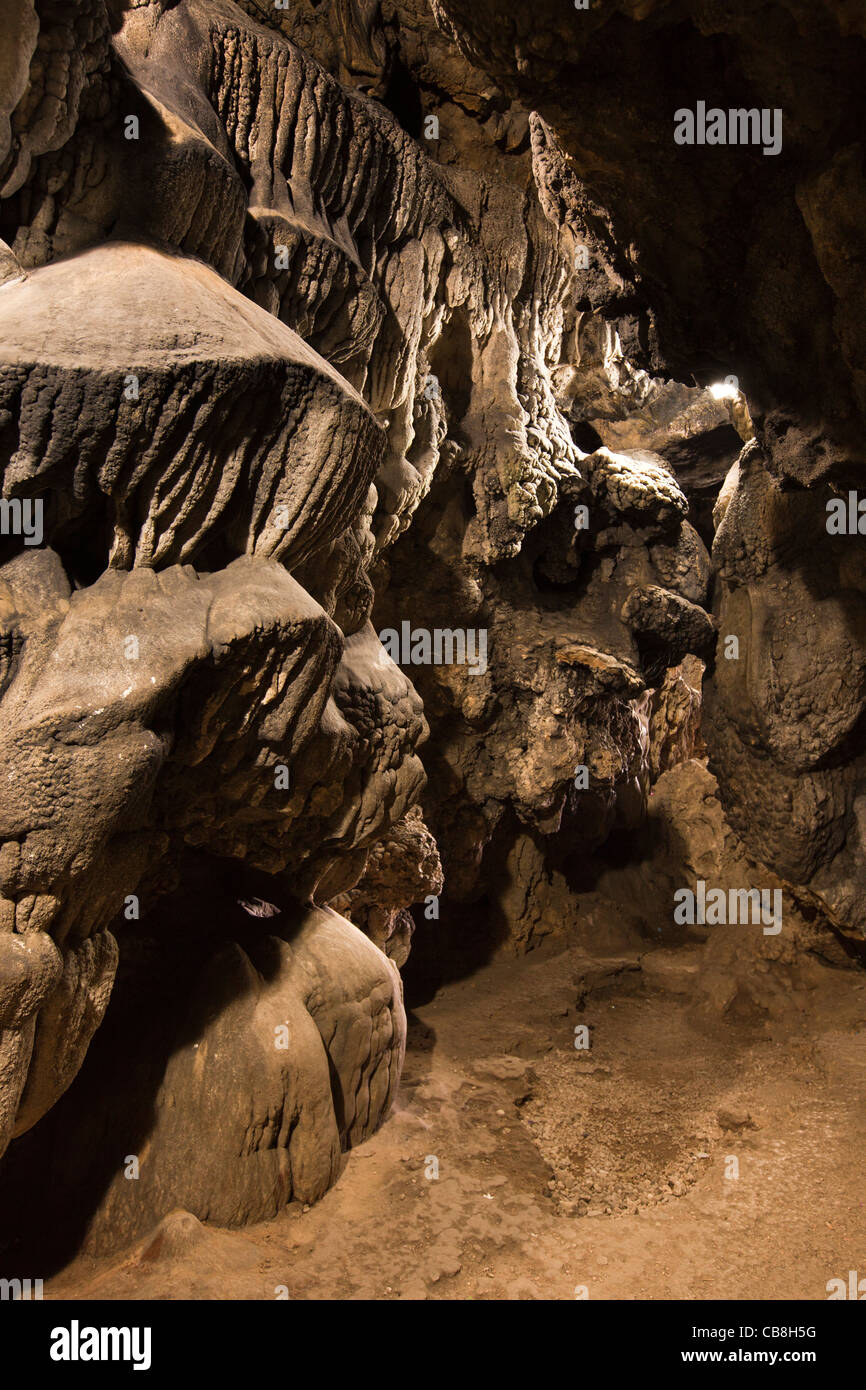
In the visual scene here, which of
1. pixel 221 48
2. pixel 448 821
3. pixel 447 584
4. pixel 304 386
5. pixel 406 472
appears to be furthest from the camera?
pixel 448 821

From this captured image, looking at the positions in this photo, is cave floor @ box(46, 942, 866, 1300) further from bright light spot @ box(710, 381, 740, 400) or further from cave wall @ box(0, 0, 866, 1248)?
bright light spot @ box(710, 381, 740, 400)

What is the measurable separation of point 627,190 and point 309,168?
176cm

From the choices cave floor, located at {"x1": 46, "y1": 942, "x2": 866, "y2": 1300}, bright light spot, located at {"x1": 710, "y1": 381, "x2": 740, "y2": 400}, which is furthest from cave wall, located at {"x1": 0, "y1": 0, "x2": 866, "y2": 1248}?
bright light spot, located at {"x1": 710, "y1": 381, "x2": 740, "y2": 400}

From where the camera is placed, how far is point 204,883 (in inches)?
198

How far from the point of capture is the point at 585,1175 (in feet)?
16.6

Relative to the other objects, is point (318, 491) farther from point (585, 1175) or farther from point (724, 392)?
point (724, 392)

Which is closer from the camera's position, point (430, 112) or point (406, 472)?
point (406, 472)

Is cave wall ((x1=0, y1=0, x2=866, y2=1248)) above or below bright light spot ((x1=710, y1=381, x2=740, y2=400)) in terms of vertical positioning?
below

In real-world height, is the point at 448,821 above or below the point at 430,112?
below

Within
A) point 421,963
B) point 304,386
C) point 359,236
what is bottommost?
point 421,963

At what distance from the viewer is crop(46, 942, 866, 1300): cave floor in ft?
12.9

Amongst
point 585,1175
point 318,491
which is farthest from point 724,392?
point 585,1175

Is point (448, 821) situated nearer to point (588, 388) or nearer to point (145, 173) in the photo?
point (588, 388)

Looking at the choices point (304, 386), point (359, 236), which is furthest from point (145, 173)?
point (359, 236)
